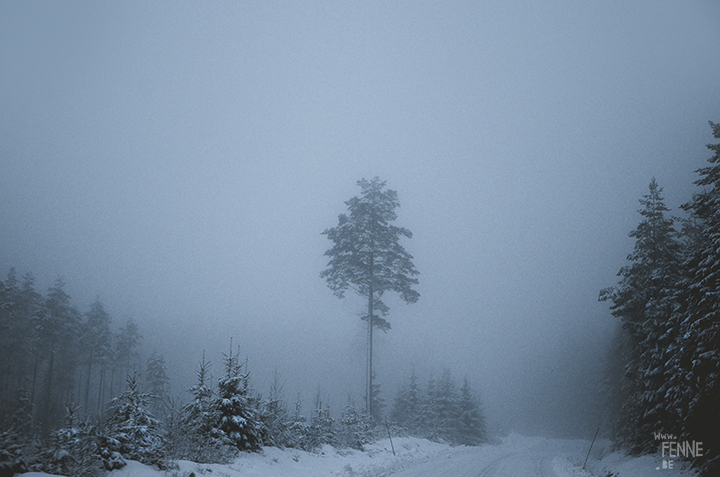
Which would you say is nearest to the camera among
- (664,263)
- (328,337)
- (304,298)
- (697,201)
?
(697,201)

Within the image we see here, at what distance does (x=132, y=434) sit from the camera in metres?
9.02

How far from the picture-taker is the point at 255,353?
10250 centimetres

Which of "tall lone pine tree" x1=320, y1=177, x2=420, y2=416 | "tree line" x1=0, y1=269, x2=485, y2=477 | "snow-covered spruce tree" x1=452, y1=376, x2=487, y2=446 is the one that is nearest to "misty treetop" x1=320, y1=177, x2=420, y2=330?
"tall lone pine tree" x1=320, y1=177, x2=420, y2=416

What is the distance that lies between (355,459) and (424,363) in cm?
14029

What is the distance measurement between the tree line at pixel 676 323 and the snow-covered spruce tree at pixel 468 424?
60.6 ft

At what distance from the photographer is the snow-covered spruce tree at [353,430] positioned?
1793cm

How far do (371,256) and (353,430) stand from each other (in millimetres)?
10107

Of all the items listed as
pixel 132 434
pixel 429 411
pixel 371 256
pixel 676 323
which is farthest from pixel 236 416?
pixel 429 411

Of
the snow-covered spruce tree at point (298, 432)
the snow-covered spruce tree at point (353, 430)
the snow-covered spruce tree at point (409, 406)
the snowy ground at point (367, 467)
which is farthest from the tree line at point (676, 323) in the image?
the snow-covered spruce tree at point (409, 406)

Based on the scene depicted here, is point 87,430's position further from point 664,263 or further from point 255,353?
point 255,353

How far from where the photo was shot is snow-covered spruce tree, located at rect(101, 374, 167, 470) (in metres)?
7.76

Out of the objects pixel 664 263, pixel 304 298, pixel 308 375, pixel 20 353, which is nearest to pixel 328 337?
pixel 308 375

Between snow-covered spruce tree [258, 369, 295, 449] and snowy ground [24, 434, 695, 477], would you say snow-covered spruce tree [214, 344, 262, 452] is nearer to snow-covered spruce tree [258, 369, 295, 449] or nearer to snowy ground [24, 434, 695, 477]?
snowy ground [24, 434, 695, 477]

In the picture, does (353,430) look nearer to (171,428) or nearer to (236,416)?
(236,416)
